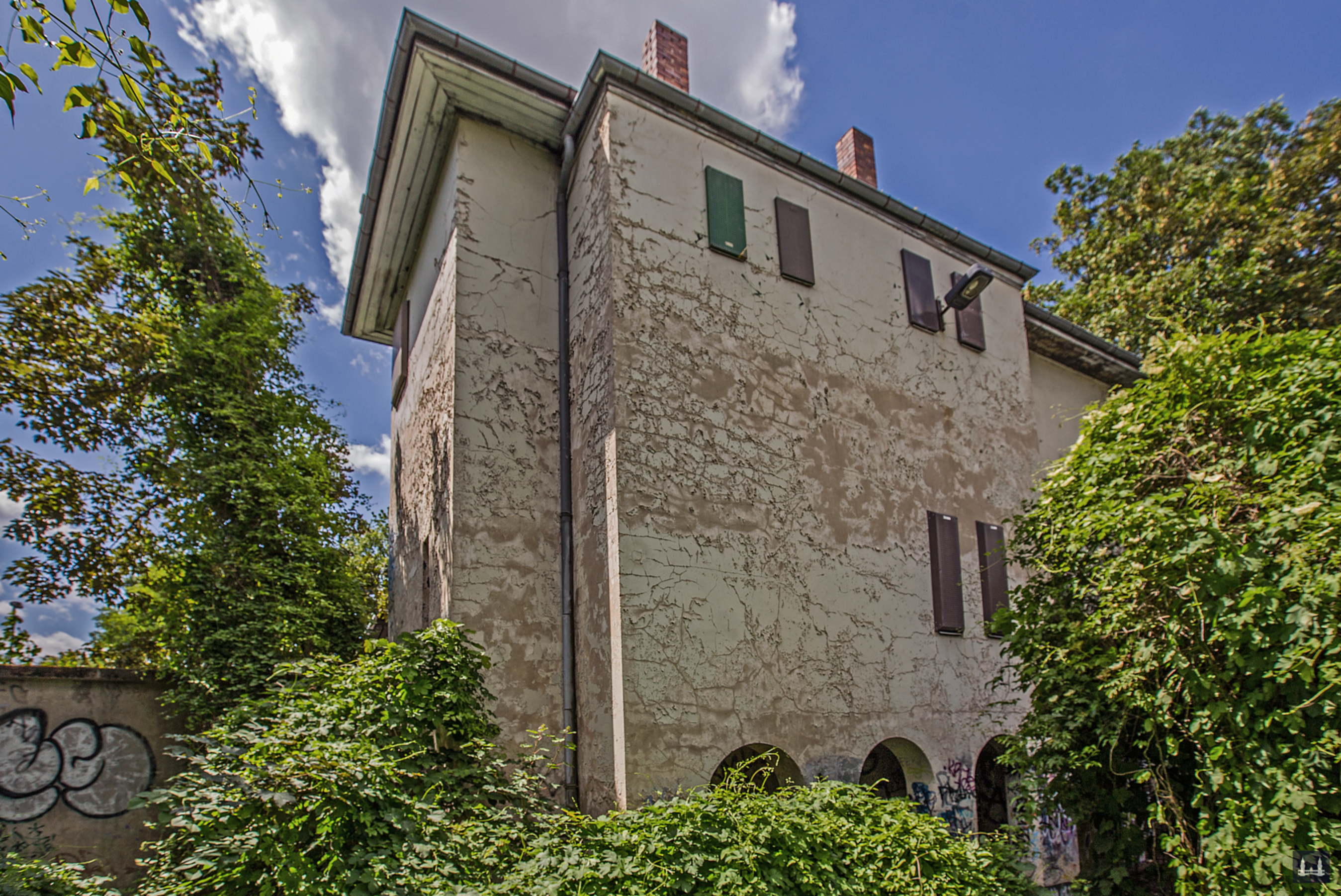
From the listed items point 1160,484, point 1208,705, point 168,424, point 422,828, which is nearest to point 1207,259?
point 1160,484

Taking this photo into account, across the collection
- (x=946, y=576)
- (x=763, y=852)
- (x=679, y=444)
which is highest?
(x=679, y=444)

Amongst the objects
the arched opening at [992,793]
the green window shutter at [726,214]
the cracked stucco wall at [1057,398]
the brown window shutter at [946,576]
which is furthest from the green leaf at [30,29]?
the cracked stucco wall at [1057,398]

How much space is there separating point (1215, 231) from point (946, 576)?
1064cm

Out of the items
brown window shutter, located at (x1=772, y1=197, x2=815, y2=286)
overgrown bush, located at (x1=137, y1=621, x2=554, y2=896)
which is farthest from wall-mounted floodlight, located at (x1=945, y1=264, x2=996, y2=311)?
overgrown bush, located at (x1=137, y1=621, x2=554, y2=896)

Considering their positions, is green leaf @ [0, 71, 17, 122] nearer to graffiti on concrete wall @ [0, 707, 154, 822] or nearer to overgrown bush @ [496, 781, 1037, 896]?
overgrown bush @ [496, 781, 1037, 896]

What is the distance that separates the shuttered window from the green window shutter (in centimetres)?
468

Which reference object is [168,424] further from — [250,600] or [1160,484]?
[1160,484]

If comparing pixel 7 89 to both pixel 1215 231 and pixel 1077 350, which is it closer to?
pixel 1077 350

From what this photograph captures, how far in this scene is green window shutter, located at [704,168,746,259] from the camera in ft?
24.8

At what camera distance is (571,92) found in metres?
7.81

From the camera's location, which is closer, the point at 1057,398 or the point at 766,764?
the point at 766,764

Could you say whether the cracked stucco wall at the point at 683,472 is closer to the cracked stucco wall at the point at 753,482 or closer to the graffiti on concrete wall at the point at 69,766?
the cracked stucco wall at the point at 753,482

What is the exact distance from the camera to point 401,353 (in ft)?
34.6

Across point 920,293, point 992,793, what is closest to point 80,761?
point 992,793
